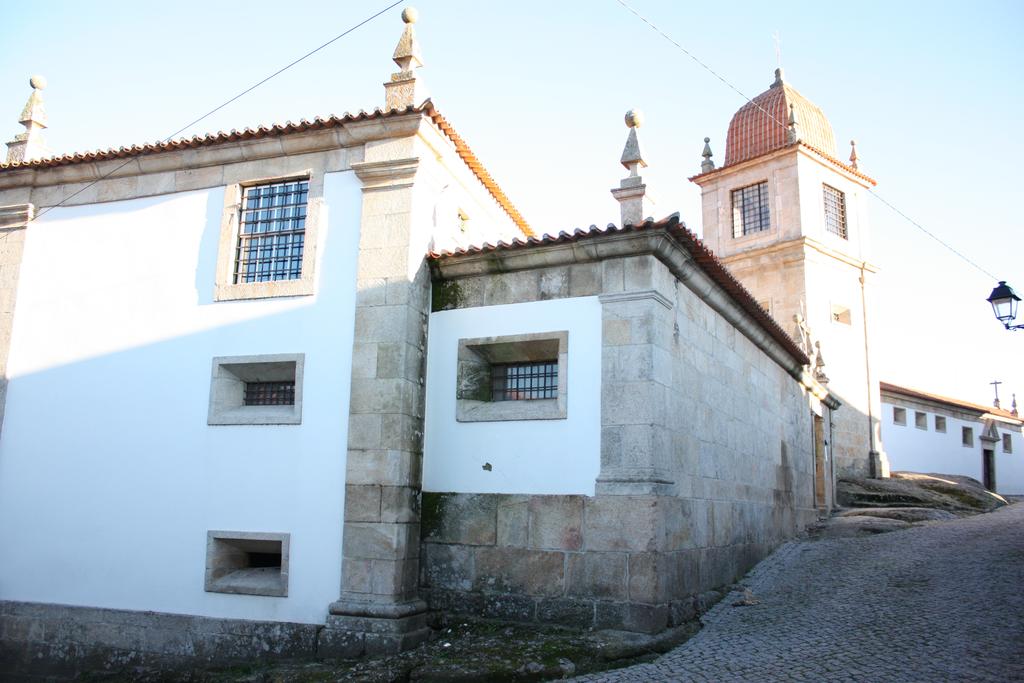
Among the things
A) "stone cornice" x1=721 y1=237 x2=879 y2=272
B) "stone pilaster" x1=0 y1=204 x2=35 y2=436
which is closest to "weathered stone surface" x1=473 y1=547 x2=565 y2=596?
"stone pilaster" x1=0 y1=204 x2=35 y2=436

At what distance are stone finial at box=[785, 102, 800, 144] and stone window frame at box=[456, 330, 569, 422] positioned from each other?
17.5 m

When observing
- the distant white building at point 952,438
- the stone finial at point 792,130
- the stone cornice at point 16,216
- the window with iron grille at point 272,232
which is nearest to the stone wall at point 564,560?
the window with iron grille at point 272,232

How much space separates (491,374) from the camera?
901cm

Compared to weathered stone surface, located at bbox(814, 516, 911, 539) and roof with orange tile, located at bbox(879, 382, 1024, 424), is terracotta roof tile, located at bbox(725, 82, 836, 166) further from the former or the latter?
weathered stone surface, located at bbox(814, 516, 911, 539)

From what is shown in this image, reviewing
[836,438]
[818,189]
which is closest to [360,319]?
[836,438]

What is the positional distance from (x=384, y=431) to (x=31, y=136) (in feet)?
24.5

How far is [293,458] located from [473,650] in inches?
114

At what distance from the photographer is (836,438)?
21828mm

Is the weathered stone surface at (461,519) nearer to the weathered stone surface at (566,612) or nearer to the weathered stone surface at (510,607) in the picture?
the weathered stone surface at (510,607)

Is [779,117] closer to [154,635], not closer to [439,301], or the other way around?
[439,301]

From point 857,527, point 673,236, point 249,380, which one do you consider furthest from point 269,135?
point 857,527

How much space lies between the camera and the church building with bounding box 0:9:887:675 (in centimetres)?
786

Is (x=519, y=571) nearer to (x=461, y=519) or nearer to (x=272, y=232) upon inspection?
(x=461, y=519)

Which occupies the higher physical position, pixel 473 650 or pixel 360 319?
pixel 360 319
